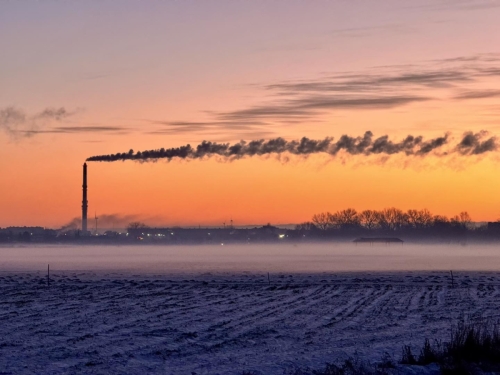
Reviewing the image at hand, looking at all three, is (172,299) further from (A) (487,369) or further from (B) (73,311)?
(A) (487,369)

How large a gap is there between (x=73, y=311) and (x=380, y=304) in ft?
48.5

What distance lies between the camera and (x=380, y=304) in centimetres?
3716

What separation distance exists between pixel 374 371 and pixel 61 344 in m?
10.5

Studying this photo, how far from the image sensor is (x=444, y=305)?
121 feet

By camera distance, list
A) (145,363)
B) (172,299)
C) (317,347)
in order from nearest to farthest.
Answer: (145,363), (317,347), (172,299)

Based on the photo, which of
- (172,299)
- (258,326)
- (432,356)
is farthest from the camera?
(172,299)

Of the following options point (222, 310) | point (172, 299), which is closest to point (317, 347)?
point (222, 310)

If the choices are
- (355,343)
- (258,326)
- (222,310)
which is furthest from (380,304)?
(355,343)

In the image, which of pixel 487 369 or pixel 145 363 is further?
pixel 145 363

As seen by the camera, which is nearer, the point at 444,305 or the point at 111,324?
the point at 111,324

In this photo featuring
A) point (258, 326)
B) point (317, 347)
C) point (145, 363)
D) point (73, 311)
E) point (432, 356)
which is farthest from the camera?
point (73, 311)

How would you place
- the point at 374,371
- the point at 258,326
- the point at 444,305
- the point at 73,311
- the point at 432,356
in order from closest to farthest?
the point at 374,371
the point at 432,356
the point at 258,326
the point at 73,311
the point at 444,305

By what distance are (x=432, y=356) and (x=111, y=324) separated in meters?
13.9

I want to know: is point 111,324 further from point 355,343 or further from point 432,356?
point 432,356
